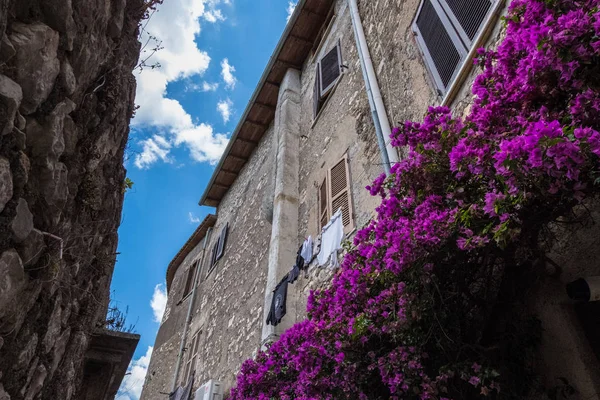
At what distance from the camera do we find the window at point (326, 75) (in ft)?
26.0

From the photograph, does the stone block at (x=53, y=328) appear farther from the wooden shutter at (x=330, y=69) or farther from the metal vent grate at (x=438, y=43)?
the wooden shutter at (x=330, y=69)

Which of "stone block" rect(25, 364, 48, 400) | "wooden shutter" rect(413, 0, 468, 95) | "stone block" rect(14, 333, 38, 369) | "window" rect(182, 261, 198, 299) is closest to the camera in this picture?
"stone block" rect(14, 333, 38, 369)

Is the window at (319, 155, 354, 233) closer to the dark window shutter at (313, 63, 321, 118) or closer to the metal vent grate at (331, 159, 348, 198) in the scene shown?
the metal vent grate at (331, 159, 348, 198)

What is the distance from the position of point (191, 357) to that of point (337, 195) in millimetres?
6057

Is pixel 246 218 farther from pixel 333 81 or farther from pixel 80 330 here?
pixel 80 330

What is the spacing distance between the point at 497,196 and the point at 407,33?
13.5ft

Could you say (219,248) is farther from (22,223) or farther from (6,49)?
(6,49)

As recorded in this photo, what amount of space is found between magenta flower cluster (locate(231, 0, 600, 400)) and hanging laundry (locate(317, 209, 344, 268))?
1876 millimetres

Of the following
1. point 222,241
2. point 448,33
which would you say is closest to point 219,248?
point 222,241

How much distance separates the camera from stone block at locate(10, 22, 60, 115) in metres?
1.77

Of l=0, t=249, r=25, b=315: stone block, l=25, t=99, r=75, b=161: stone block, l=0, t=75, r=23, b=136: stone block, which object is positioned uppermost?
l=25, t=99, r=75, b=161: stone block

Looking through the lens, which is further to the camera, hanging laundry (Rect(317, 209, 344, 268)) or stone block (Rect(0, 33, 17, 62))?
hanging laundry (Rect(317, 209, 344, 268))

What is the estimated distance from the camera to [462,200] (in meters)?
2.50

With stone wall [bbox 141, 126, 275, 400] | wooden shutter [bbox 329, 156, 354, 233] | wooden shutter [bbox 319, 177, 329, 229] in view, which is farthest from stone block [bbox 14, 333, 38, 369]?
stone wall [bbox 141, 126, 275, 400]
